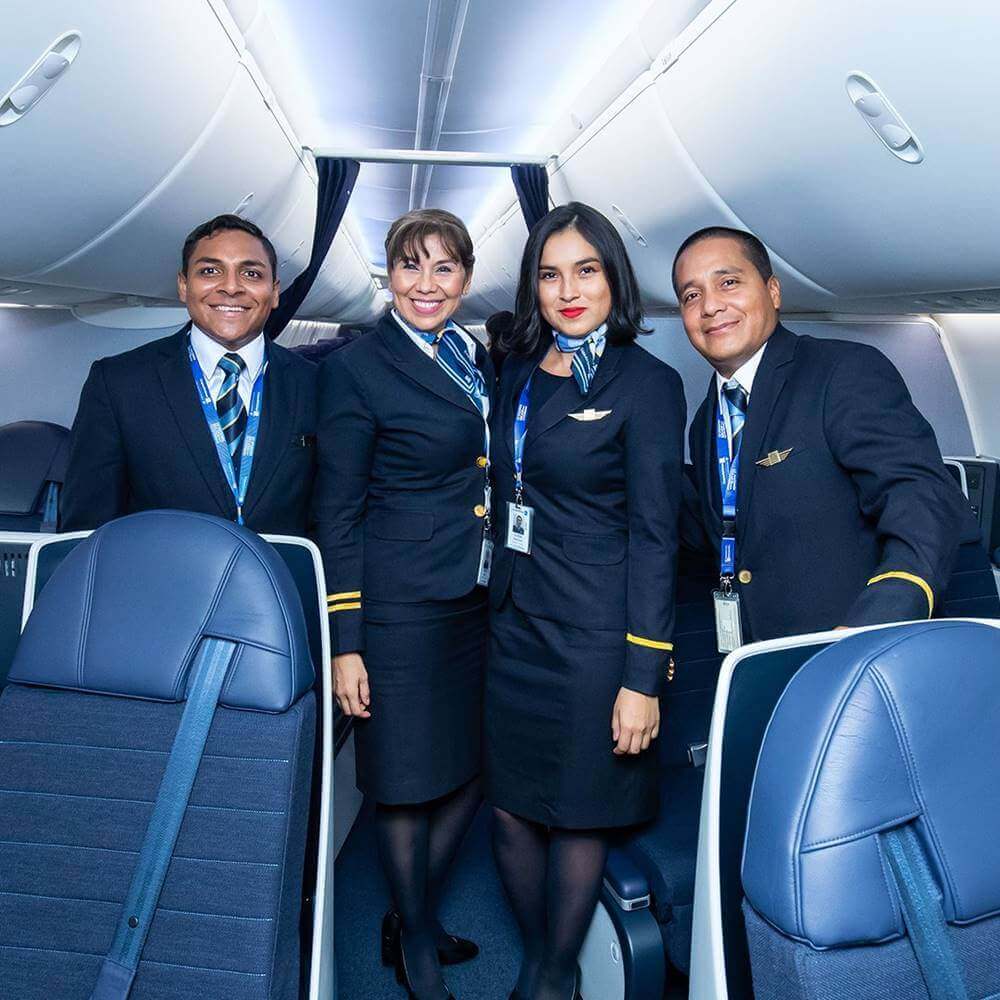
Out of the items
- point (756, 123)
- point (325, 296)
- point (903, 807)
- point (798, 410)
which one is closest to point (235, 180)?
point (756, 123)

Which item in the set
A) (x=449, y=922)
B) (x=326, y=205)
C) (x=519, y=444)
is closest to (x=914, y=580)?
(x=519, y=444)

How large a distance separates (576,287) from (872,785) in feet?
4.18

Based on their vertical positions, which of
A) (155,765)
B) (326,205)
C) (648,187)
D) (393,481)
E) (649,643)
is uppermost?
(326,205)

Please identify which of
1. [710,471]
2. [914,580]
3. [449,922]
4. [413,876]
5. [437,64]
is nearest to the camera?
[914,580]

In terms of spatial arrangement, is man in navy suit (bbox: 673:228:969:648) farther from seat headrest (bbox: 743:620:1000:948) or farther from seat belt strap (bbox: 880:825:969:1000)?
seat belt strap (bbox: 880:825:969:1000)

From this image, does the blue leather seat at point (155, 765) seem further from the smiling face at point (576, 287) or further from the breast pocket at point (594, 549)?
the smiling face at point (576, 287)

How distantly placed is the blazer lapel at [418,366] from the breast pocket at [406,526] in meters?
0.28

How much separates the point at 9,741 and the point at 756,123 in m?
2.13

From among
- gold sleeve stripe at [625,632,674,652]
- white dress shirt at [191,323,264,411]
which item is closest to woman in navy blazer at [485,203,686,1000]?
gold sleeve stripe at [625,632,674,652]

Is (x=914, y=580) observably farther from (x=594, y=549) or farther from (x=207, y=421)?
(x=207, y=421)

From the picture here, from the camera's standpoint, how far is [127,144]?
2.31m

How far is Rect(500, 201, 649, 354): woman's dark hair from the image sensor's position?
196 cm

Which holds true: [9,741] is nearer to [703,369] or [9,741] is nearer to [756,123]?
[756,123]

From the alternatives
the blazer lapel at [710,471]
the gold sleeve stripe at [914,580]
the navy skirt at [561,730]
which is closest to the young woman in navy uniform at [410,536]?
the navy skirt at [561,730]
